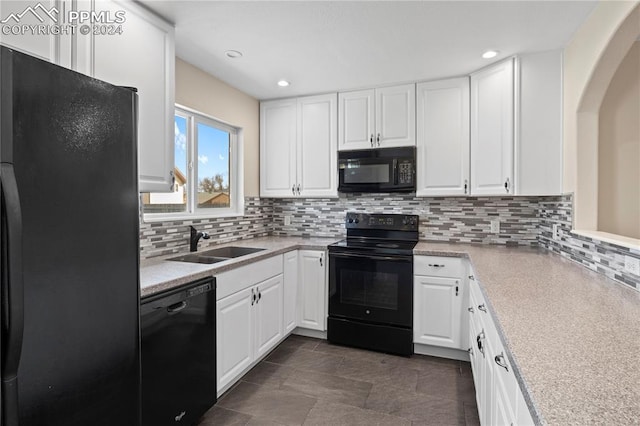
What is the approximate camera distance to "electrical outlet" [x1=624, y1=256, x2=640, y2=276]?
1402mm

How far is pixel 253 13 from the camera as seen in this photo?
6.22ft

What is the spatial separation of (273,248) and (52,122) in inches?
75.3

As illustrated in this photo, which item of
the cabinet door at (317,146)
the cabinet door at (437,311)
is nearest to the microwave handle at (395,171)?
the cabinet door at (317,146)

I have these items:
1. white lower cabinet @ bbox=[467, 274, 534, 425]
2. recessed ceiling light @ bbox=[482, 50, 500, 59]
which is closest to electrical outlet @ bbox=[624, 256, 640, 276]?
white lower cabinet @ bbox=[467, 274, 534, 425]

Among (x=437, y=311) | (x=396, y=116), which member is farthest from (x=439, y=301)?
(x=396, y=116)

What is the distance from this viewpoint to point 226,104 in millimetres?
3047

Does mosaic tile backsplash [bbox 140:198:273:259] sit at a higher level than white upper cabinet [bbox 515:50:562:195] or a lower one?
lower

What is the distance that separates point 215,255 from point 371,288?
1337mm

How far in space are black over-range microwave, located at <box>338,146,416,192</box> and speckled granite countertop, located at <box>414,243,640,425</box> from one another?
1.34 meters

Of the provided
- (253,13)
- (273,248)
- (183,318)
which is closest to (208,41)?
(253,13)

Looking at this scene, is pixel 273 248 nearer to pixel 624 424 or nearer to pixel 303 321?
pixel 303 321

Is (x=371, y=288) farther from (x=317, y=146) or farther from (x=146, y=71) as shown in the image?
(x=146, y=71)

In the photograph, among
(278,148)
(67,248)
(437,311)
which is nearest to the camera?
(67,248)

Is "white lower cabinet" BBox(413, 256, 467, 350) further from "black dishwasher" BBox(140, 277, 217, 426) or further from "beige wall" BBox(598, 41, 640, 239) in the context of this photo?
"black dishwasher" BBox(140, 277, 217, 426)
